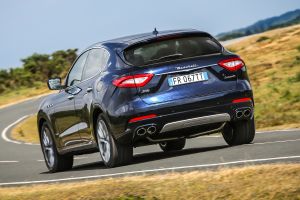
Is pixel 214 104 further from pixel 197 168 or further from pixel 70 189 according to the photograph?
pixel 70 189

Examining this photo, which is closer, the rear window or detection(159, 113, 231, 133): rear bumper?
detection(159, 113, 231, 133): rear bumper

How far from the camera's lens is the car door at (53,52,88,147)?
12.4 meters

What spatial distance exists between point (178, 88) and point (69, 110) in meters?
2.31

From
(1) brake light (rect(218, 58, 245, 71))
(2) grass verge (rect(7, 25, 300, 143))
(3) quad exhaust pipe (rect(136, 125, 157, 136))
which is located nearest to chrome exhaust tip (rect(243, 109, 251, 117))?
(1) brake light (rect(218, 58, 245, 71))

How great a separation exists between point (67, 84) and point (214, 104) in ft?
9.13

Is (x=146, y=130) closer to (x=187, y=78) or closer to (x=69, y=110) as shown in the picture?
(x=187, y=78)

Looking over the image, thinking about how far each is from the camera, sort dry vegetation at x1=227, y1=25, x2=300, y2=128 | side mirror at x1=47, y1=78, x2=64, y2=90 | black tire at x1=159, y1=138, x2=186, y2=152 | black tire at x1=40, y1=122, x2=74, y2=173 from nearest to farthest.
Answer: side mirror at x1=47, y1=78, x2=64, y2=90 < black tire at x1=40, y1=122, x2=74, y2=173 < black tire at x1=159, y1=138, x2=186, y2=152 < dry vegetation at x1=227, y1=25, x2=300, y2=128

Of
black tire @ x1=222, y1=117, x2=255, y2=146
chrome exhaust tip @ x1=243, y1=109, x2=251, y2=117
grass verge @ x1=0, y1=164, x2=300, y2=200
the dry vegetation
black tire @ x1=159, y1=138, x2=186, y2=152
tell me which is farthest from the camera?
the dry vegetation

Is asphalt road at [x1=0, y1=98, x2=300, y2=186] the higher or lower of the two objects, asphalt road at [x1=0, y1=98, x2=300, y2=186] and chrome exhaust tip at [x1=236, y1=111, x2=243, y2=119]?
the lower

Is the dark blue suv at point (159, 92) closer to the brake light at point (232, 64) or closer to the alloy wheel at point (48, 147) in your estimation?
the brake light at point (232, 64)

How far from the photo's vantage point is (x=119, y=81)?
10.8 meters

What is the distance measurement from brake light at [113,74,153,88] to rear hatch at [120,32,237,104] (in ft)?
0.13

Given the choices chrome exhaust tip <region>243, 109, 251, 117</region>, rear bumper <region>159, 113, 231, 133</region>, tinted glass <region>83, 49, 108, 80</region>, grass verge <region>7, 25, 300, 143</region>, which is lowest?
grass verge <region>7, 25, 300, 143</region>

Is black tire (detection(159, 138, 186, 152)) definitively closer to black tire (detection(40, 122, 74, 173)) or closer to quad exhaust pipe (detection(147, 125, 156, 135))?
black tire (detection(40, 122, 74, 173))
